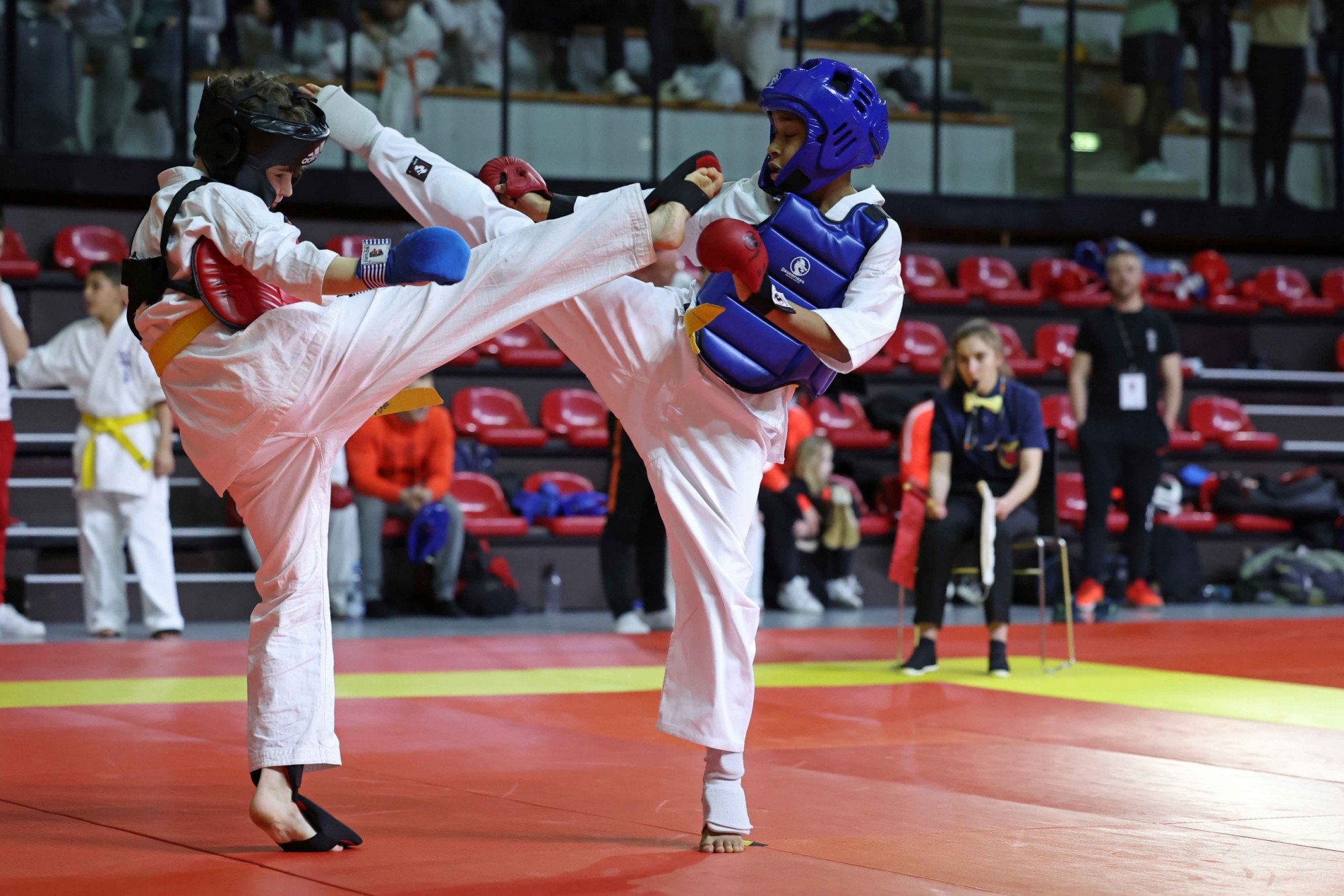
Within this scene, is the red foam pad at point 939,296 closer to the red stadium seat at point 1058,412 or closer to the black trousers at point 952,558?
the red stadium seat at point 1058,412

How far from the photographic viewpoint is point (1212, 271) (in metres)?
13.7

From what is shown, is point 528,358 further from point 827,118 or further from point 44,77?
point 827,118

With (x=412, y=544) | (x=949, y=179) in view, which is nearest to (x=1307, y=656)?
(x=412, y=544)

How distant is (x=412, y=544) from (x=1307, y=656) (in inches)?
189

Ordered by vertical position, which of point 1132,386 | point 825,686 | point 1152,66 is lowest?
point 825,686

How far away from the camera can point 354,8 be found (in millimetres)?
12312

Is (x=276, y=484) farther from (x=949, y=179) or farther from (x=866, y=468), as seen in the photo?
(x=949, y=179)

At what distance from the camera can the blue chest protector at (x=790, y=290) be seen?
11.1 feet

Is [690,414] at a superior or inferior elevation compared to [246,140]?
inferior

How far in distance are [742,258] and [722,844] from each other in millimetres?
1195

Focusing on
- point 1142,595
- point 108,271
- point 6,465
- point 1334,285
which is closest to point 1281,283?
point 1334,285

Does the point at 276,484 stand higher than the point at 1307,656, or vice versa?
the point at 276,484

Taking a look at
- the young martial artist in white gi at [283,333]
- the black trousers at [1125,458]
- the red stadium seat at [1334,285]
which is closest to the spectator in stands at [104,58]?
the black trousers at [1125,458]

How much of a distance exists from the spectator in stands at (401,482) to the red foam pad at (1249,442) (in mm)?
6002
